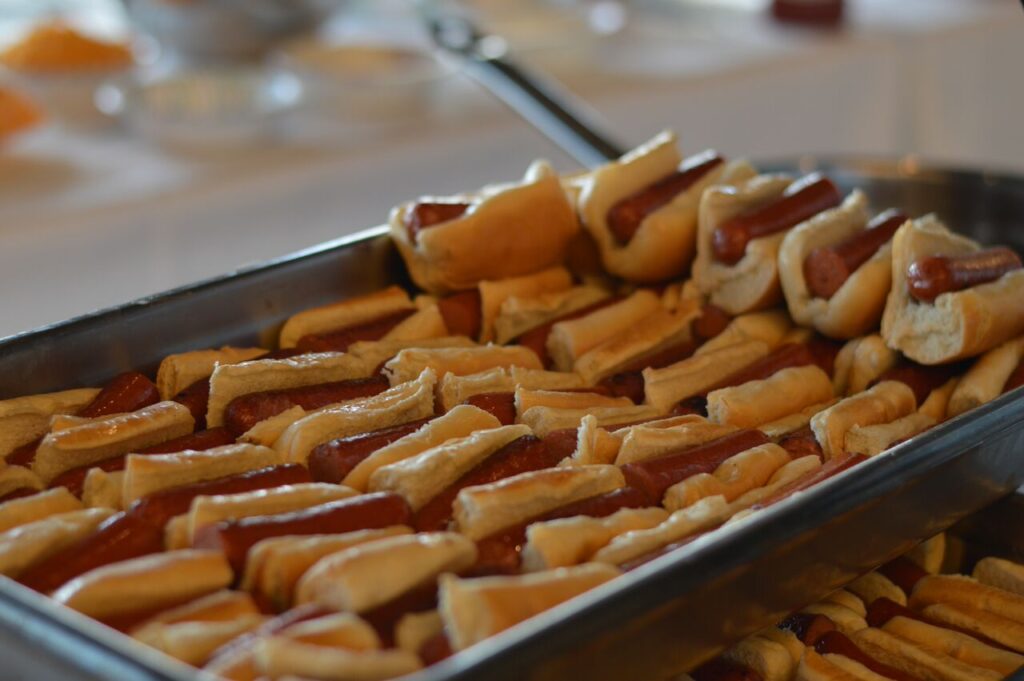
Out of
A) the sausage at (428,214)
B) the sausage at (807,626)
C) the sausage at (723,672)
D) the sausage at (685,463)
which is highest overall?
the sausage at (428,214)

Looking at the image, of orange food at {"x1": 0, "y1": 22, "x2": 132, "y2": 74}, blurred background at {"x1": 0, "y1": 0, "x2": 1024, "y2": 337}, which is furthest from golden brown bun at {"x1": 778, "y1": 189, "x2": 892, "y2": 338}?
orange food at {"x1": 0, "y1": 22, "x2": 132, "y2": 74}

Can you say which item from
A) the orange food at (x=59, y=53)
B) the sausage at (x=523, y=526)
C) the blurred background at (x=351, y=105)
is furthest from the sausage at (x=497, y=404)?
the orange food at (x=59, y=53)

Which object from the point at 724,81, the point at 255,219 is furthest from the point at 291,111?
the point at 724,81

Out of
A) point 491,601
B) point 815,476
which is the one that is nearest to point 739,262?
point 815,476

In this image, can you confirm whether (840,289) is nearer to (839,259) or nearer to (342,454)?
(839,259)

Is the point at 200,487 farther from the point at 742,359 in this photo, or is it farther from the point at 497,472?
the point at 742,359

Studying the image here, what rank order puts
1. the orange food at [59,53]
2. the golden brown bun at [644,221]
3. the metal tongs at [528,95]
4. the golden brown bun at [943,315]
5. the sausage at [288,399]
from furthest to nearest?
the orange food at [59,53] → the metal tongs at [528,95] → the golden brown bun at [644,221] → the golden brown bun at [943,315] → the sausage at [288,399]

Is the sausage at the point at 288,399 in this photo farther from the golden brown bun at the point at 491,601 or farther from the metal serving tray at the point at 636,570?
the golden brown bun at the point at 491,601

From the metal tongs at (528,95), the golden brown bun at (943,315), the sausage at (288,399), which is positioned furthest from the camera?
the metal tongs at (528,95)
